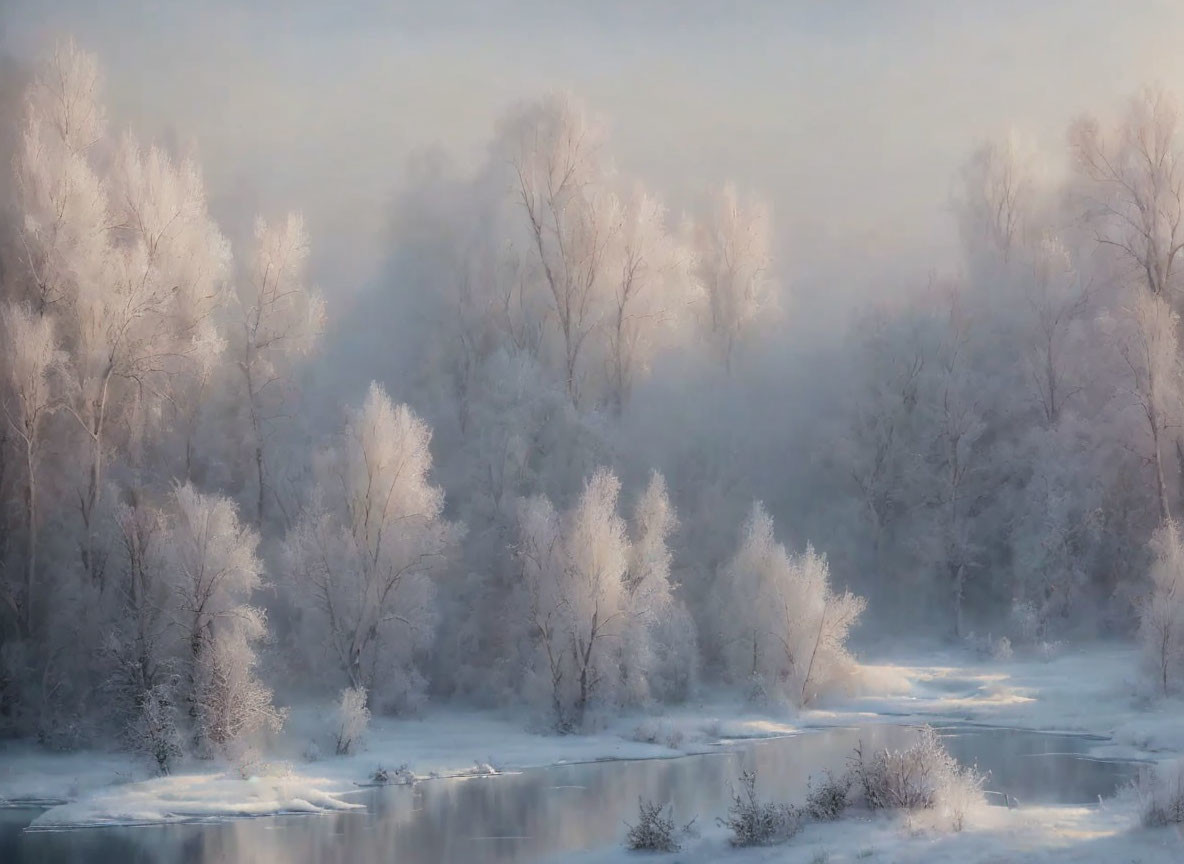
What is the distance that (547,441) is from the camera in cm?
3959

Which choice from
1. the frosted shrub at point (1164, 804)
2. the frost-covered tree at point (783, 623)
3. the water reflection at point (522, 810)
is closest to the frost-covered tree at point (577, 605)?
the water reflection at point (522, 810)

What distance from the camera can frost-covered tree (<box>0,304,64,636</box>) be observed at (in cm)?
2845

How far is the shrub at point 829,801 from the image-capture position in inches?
656

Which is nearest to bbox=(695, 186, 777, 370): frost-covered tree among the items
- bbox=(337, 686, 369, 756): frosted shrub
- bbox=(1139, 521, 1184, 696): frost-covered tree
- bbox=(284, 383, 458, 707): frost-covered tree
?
bbox=(284, 383, 458, 707): frost-covered tree

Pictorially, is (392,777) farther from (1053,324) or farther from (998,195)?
(998,195)

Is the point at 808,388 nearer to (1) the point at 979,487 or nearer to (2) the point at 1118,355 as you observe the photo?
(1) the point at 979,487

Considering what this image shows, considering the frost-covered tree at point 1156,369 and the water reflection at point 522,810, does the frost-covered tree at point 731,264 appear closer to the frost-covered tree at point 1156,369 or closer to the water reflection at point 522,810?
the frost-covered tree at point 1156,369

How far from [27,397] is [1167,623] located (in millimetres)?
29193

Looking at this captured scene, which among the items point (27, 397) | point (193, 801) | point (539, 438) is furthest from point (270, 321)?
point (193, 801)

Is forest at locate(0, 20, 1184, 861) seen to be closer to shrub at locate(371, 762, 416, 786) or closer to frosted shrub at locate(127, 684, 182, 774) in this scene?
frosted shrub at locate(127, 684, 182, 774)

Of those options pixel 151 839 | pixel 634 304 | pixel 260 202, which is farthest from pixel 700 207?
pixel 151 839

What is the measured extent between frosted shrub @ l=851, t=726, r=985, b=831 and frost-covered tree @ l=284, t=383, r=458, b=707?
1719 centimetres

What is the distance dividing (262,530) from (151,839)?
14.6 m

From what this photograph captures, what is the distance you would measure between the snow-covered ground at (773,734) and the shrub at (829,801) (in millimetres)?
470
